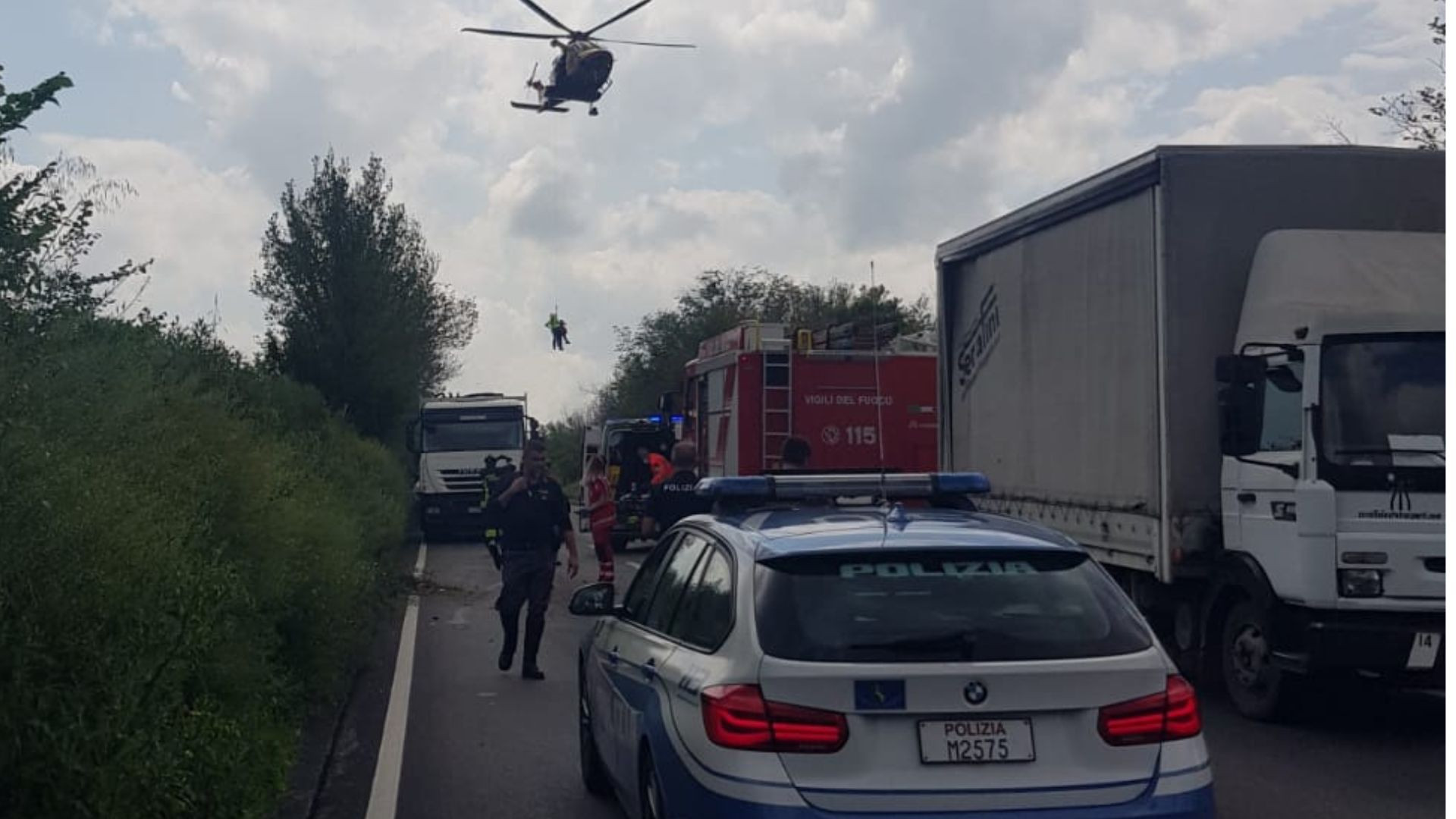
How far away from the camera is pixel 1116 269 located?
38.8 ft

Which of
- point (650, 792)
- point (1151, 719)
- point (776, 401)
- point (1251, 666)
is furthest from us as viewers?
point (776, 401)

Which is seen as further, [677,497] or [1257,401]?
[677,497]

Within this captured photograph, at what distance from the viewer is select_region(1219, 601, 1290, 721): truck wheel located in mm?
10305

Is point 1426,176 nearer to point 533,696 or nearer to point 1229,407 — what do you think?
point 1229,407

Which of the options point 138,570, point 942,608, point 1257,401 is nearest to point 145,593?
point 138,570

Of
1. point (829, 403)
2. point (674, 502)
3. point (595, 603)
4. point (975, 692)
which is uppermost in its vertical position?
point (829, 403)

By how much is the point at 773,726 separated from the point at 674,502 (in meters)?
10.0

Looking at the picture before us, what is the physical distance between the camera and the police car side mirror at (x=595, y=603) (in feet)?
25.2

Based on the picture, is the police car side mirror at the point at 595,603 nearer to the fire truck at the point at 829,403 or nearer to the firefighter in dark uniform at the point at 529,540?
the firefighter in dark uniform at the point at 529,540

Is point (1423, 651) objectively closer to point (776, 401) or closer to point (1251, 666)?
point (1251, 666)

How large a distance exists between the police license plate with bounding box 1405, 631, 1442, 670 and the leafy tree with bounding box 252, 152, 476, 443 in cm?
2903

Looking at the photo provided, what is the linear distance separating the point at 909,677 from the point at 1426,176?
25.9ft

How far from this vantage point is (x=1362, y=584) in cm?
965

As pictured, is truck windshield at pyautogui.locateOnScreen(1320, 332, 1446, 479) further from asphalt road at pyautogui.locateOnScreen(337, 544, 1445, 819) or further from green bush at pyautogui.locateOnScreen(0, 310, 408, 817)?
green bush at pyautogui.locateOnScreen(0, 310, 408, 817)
